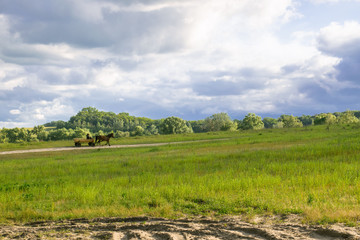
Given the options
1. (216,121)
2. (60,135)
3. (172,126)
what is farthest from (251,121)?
(60,135)

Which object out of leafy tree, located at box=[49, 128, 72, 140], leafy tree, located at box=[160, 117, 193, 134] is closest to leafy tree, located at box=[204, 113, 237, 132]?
leafy tree, located at box=[160, 117, 193, 134]

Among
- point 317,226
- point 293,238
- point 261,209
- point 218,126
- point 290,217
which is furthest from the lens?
point 218,126

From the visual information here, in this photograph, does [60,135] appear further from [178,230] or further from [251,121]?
[178,230]

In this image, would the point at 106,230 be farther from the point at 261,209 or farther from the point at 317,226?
the point at 317,226

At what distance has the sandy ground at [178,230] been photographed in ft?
24.4

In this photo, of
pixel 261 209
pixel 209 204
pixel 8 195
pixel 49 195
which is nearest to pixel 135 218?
pixel 209 204

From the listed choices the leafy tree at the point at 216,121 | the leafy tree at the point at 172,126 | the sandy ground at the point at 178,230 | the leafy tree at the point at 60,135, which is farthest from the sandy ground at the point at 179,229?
the leafy tree at the point at 216,121

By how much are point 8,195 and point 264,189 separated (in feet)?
35.2

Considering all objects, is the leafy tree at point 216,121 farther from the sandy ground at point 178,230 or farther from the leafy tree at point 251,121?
the sandy ground at point 178,230

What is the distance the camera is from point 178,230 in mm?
7879

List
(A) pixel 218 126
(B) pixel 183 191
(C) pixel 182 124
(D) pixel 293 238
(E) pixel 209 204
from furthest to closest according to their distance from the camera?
(A) pixel 218 126 < (C) pixel 182 124 < (B) pixel 183 191 < (E) pixel 209 204 < (D) pixel 293 238

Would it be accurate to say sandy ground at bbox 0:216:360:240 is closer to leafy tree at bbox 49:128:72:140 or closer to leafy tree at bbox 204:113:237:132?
leafy tree at bbox 49:128:72:140

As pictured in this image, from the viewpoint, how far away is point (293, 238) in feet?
23.6

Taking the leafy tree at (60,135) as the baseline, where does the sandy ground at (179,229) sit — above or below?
below
